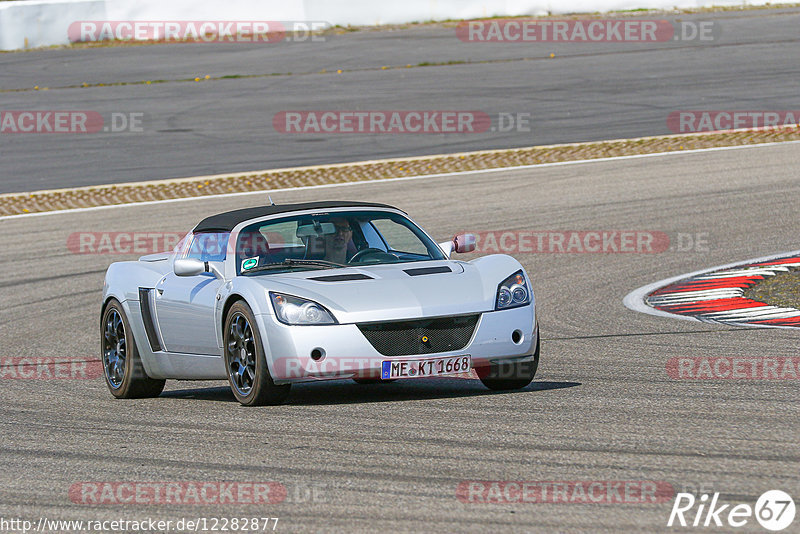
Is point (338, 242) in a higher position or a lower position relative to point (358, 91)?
lower

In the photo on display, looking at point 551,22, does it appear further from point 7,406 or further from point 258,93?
point 7,406

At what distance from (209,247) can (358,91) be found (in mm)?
19387

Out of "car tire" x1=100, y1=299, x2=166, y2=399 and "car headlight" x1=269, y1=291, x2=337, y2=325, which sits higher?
"car headlight" x1=269, y1=291, x2=337, y2=325

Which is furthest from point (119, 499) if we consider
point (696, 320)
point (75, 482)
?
point (696, 320)

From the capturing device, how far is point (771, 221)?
55.8 feet

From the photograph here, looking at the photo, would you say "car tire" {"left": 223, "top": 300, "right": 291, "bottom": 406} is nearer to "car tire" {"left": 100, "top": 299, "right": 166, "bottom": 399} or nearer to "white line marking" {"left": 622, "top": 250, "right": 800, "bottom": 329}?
"car tire" {"left": 100, "top": 299, "right": 166, "bottom": 399}

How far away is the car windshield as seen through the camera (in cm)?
876

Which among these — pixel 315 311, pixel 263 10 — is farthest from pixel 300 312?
pixel 263 10

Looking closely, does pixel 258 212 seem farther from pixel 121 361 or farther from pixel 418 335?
pixel 418 335

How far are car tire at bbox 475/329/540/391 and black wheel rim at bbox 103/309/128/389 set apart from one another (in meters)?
2.75

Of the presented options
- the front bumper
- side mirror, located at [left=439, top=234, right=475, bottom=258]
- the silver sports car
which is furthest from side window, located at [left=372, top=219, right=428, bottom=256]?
the front bumper

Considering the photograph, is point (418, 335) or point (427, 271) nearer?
point (418, 335)

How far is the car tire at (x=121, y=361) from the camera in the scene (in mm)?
9539

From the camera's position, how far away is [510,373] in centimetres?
834
